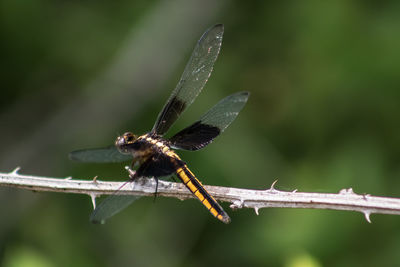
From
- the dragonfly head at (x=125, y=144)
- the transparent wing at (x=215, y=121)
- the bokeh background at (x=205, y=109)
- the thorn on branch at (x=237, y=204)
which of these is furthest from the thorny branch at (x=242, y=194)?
the bokeh background at (x=205, y=109)

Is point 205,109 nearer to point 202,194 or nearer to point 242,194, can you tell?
point 202,194

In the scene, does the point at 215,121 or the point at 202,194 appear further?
the point at 215,121

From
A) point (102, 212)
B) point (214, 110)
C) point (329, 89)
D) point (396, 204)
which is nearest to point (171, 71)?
point (329, 89)

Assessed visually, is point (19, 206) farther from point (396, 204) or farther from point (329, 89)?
point (396, 204)

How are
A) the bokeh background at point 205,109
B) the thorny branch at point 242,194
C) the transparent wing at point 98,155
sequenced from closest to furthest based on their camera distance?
1. the thorny branch at point 242,194
2. the transparent wing at point 98,155
3. the bokeh background at point 205,109

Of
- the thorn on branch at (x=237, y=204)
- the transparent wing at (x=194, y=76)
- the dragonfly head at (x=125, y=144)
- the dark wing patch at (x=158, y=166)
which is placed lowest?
the thorn on branch at (x=237, y=204)

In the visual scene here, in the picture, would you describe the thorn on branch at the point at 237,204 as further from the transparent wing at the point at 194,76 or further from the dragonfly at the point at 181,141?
the transparent wing at the point at 194,76

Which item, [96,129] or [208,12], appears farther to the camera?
[208,12]

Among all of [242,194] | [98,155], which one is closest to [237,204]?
[242,194]
